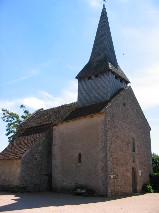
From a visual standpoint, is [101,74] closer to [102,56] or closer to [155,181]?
[102,56]

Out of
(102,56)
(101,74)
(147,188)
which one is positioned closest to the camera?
(147,188)

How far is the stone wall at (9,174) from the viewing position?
2392cm

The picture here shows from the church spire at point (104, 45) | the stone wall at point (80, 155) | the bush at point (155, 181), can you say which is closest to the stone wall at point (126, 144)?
the bush at point (155, 181)

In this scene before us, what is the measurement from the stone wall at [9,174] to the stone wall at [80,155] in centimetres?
337

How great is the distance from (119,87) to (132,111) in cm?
296

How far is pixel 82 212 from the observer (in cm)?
1364

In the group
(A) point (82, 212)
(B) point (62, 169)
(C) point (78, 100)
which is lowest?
(A) point (82, 212)

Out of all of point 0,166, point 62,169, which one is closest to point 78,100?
point 62,169

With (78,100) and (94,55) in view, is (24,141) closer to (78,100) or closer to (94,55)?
(78,100)

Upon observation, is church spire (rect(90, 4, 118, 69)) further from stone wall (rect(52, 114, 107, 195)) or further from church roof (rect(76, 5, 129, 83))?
stone wall (rect(52, 114, 107, 195))

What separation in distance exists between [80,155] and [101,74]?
27.5 feet

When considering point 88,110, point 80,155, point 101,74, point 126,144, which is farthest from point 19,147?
point 101,74

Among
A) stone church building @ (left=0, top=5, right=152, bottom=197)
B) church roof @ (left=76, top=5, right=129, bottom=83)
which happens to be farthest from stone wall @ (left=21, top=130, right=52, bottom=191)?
church roof @ (left=76, top=5, right=129, bottom=83)

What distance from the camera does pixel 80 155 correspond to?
23.1m
